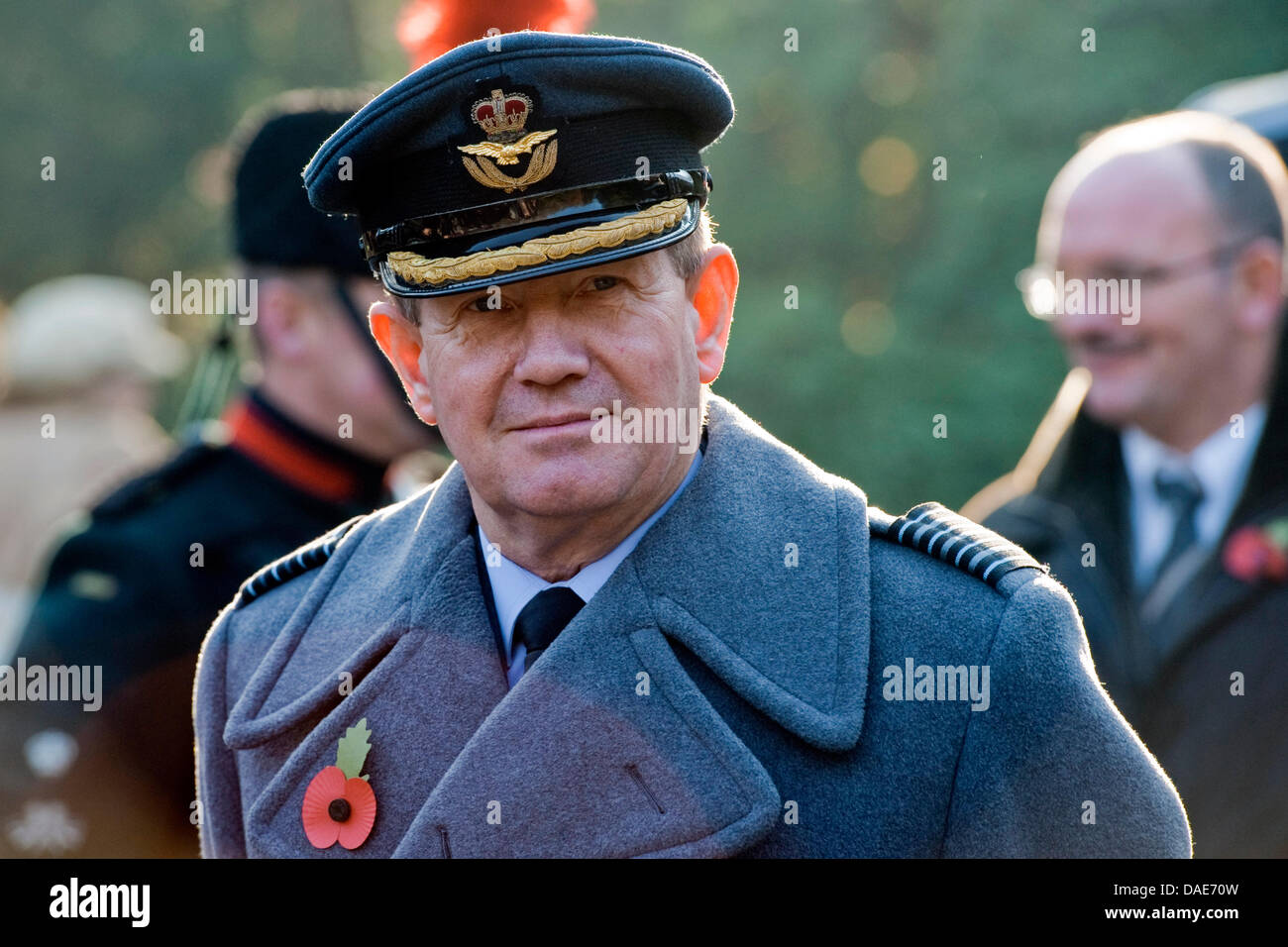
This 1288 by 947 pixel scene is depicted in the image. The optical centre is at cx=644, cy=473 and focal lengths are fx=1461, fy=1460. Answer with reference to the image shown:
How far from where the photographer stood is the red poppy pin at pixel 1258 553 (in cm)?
409

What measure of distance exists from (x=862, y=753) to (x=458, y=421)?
0.84 m

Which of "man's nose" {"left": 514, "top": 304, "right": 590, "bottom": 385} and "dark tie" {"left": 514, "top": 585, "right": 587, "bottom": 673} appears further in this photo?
"dark tie" {"left": 514, "top": 585, "right": 587, "bottom": 673}

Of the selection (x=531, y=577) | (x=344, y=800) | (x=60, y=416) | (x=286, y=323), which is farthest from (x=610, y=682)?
(x=60, y=416)

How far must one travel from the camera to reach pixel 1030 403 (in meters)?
11.9

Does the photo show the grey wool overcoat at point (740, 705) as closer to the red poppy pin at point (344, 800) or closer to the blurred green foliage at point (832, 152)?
the red poppy pin at point (344, 800)

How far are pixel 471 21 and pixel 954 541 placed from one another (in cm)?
163

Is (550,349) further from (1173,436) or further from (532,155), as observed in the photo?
(1173,436)

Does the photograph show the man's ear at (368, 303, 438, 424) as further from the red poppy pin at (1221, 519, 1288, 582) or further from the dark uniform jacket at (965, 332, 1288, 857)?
the red poppy pin at (1221, 519, 1288, 582)

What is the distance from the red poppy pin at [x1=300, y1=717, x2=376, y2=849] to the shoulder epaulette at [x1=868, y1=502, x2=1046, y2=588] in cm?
98

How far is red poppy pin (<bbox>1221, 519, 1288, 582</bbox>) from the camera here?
409cm

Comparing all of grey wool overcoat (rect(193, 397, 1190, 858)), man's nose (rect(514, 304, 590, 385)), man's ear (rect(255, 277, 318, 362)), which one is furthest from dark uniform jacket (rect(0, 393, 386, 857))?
man's nose (rect(514, 304, 590, 385))

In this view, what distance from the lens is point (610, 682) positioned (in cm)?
237

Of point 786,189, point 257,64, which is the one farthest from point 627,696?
point 257,64
